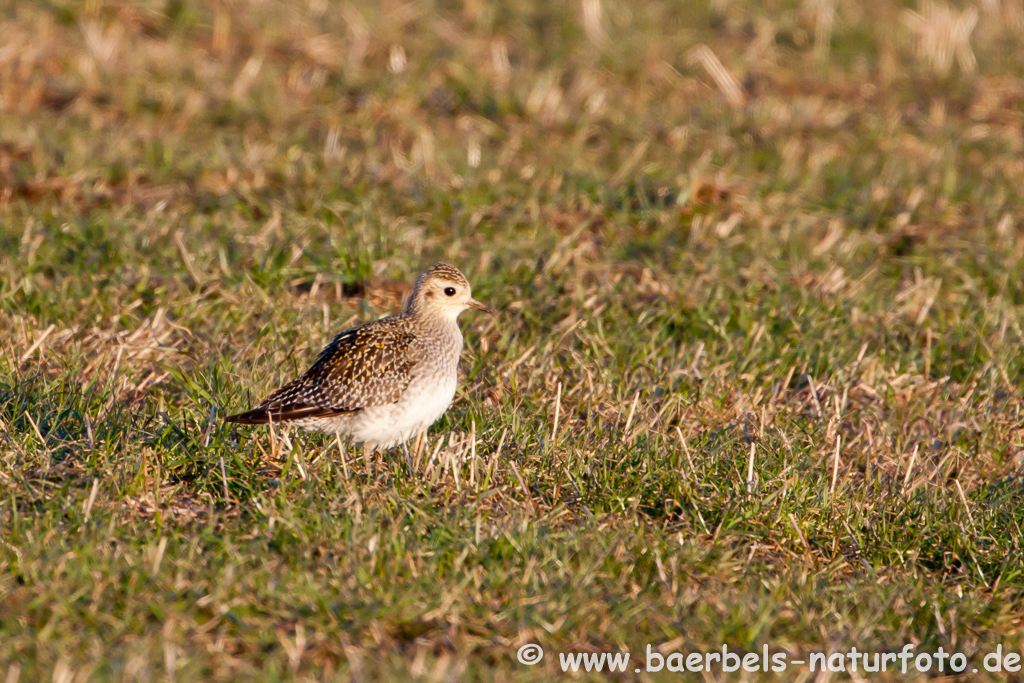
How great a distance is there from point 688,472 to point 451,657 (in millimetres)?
1645

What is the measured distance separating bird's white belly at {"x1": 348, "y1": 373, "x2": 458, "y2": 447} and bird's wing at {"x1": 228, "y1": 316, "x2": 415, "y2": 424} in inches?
1.7

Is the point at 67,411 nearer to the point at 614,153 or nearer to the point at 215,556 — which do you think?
the point at 215,556

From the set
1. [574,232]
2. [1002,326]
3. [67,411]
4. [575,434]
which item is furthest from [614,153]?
[67,411]

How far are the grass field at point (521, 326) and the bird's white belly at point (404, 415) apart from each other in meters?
0.15

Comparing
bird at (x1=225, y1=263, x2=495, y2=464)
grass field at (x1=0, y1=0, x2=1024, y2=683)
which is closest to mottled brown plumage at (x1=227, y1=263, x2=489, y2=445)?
bird at (x1=225, y1=263, x2=495, y2=464)

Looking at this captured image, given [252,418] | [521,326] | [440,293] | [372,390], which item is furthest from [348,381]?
[521,326]

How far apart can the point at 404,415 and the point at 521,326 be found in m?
1.97

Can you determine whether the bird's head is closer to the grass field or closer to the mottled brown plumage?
the mottled brown plumage

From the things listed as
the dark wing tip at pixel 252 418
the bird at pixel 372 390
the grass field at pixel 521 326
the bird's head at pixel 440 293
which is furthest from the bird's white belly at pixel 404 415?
the bird's head at pixel 440 293

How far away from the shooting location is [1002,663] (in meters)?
4.73

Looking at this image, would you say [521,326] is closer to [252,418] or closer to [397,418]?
[397,418]

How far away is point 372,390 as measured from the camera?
6.02 m

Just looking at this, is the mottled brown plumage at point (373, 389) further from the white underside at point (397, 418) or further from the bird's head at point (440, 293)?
the bird's head at point (440, 293)

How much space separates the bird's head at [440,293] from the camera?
6680 millimetres
